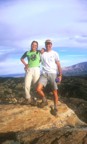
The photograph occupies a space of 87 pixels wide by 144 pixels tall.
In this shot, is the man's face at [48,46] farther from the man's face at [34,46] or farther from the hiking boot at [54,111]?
the hiking boot at [54,111]

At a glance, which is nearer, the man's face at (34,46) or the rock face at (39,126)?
the rock face at (39,126)

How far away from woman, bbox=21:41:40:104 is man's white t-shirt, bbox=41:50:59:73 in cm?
29

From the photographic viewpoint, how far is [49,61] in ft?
46.2

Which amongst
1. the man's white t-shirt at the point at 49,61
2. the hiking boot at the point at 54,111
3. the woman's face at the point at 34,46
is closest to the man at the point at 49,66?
the man's white t-shirt at the point at 49,61

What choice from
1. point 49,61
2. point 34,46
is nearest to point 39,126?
point 49,61

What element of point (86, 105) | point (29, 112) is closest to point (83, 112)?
point (86, 105)

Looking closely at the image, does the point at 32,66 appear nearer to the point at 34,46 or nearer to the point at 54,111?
the point at 34,46

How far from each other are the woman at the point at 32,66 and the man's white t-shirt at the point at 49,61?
291 millimetres

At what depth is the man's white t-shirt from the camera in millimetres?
14078

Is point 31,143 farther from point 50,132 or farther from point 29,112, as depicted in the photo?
point 29,112

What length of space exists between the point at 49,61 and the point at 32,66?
33.4 inches

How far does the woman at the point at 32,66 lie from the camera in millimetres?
14312

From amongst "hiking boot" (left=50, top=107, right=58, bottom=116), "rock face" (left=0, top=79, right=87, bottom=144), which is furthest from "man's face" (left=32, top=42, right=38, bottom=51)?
"hiking boot" (left=50, top=107, right=58, bottom=116)

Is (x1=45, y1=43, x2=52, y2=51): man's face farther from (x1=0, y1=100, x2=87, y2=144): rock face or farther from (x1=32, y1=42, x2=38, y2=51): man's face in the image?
(x1=0, y1=100, x2=87, y2=144): rock face
